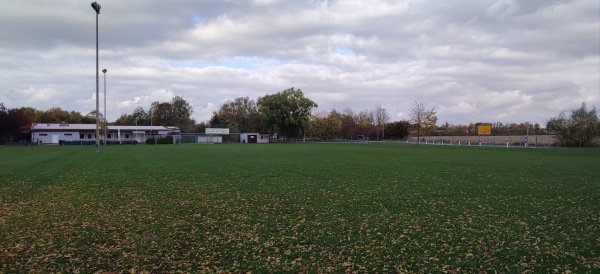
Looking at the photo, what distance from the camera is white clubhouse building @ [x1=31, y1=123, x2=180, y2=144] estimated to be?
99.0 m

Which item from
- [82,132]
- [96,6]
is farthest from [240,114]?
[96,6]

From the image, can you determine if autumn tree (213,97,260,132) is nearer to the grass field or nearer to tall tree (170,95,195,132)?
tall tree (170,95,195,132)

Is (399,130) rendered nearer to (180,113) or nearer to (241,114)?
(241,114)

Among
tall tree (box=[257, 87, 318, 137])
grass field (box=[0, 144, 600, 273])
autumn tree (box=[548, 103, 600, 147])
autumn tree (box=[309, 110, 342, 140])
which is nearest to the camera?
grass field (box=[0, 144, 600, 273])

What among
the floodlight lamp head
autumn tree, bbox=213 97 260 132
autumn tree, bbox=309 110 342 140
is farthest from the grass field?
autumn tree, bbox=213 97 260 132

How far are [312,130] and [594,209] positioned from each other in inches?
4499

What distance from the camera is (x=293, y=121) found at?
110875 millimetres

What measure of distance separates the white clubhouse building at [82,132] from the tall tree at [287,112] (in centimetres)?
2844

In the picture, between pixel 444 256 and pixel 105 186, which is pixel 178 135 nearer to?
pixel 105 186

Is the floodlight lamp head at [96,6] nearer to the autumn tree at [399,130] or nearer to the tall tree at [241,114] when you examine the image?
the autumn tree at [399,130]

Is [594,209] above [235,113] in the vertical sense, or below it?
below

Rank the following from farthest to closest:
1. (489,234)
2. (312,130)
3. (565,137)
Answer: (312,130) < (565,137) < (489,234)

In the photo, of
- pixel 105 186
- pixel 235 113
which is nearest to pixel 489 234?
pixel 105 186

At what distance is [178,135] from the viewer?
109312 mm
